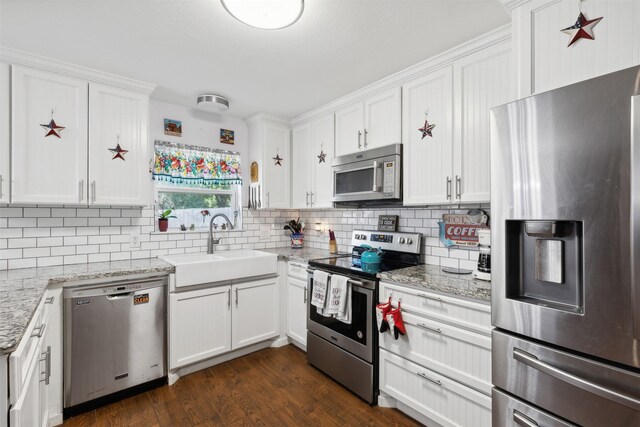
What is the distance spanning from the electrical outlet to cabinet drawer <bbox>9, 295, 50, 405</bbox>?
44.0 inches

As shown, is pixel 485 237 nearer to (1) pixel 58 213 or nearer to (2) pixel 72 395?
(2) pixel 72 395

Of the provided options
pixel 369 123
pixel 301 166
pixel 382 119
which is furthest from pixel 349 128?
pixel 301 166

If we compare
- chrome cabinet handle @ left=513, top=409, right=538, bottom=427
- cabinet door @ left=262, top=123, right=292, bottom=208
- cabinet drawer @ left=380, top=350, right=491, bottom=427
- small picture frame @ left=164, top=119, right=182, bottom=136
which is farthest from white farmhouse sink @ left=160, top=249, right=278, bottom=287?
chrome cabinet handle @ left=513, top=409, right=538, bottom=427

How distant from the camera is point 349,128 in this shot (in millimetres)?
2863

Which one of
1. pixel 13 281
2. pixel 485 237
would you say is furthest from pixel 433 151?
pixel 13 281

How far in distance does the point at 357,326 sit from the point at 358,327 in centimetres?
1

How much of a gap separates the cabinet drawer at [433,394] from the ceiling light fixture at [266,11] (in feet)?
6.85

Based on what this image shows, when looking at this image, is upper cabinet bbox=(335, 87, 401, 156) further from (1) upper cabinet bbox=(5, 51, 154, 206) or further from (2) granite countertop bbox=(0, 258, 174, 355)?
(2) granite countertop bbox=(0, 258, 174, 355)

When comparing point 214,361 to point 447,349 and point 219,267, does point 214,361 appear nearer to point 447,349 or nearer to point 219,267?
point 219,267

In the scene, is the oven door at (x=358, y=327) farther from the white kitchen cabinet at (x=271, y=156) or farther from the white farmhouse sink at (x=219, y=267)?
the white kitchen cabinet at (x=271, y=156)

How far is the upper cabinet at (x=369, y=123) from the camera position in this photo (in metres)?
2.47

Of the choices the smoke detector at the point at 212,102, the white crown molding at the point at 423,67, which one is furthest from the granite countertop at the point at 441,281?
the smoke detector at the point at 212,102

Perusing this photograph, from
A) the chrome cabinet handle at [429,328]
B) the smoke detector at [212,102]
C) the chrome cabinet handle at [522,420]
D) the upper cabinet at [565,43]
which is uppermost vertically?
the smoke detector at [212,102]

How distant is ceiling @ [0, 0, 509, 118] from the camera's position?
165 centimetres
